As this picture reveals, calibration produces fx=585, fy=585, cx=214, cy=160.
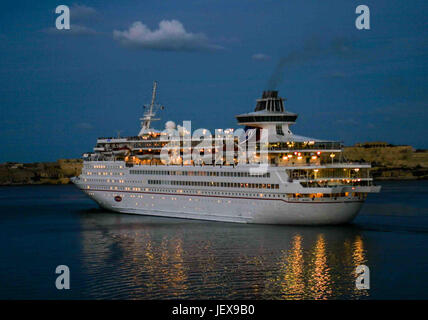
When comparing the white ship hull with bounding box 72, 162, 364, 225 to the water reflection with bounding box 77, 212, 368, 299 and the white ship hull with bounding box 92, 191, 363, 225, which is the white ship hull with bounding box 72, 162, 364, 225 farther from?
the water reflection with bounding box 77, 212, 368, 299

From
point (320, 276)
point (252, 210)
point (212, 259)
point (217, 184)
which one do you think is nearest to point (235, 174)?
point (217, 184)

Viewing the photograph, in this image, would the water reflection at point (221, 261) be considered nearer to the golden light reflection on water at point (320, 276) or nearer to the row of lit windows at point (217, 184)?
the golden light reflection on water at point (320, 276)

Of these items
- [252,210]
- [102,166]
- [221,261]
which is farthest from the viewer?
[102,166]

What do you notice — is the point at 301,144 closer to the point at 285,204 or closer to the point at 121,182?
the point at 285,204

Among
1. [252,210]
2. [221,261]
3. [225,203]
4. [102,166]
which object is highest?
[102,166]

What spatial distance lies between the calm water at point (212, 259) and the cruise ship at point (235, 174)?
5.48ft

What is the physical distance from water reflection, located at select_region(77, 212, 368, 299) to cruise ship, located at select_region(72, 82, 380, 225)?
1.73 metres

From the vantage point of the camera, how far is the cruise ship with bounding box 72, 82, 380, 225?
146ft

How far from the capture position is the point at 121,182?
58281 millimetres

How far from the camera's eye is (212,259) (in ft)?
115

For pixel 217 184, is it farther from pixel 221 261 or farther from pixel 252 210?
pixel 221 261

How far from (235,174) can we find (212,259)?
13.5 metres

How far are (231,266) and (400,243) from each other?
Answer: 13648 mm
